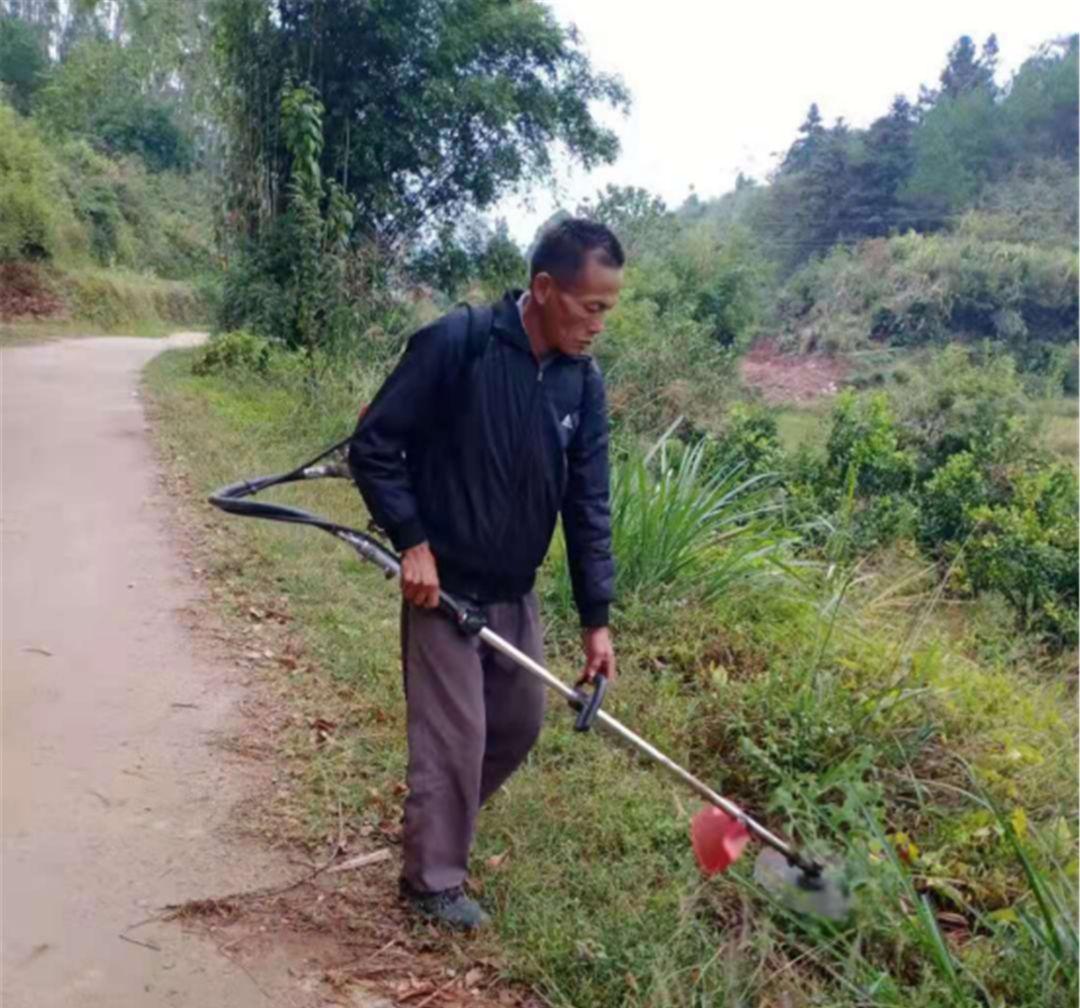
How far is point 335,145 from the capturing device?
1443 cm

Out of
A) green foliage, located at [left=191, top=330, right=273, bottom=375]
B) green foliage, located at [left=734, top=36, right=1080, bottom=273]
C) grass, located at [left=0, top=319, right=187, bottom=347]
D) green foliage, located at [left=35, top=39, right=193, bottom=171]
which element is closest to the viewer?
green foliage, located at [left=191, top=330, right=273, bottom=375]

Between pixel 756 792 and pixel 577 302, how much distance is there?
195cm

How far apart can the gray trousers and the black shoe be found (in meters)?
0.03

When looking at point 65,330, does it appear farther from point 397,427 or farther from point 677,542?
point 397,427

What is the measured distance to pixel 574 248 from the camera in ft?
7.99

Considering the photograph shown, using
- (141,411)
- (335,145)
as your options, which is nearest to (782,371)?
(335,145)

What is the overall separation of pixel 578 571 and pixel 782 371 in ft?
70.7

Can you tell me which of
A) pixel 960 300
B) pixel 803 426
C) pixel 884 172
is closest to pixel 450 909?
pixel 803 426

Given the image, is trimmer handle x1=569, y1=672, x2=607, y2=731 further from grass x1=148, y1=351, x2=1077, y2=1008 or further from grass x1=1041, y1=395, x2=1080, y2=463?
grass x1=1041, y1=395, x2=1080, y2=463

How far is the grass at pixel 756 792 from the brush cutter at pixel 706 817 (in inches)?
3.5

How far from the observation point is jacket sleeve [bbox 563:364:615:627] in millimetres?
2680

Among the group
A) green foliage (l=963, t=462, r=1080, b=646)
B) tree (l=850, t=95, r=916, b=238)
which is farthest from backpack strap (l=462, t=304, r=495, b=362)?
tree (l=850, t=95, r=916, b=238)

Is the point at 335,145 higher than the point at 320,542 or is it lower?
higher

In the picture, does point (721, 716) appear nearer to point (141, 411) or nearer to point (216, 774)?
point (216, 774)
